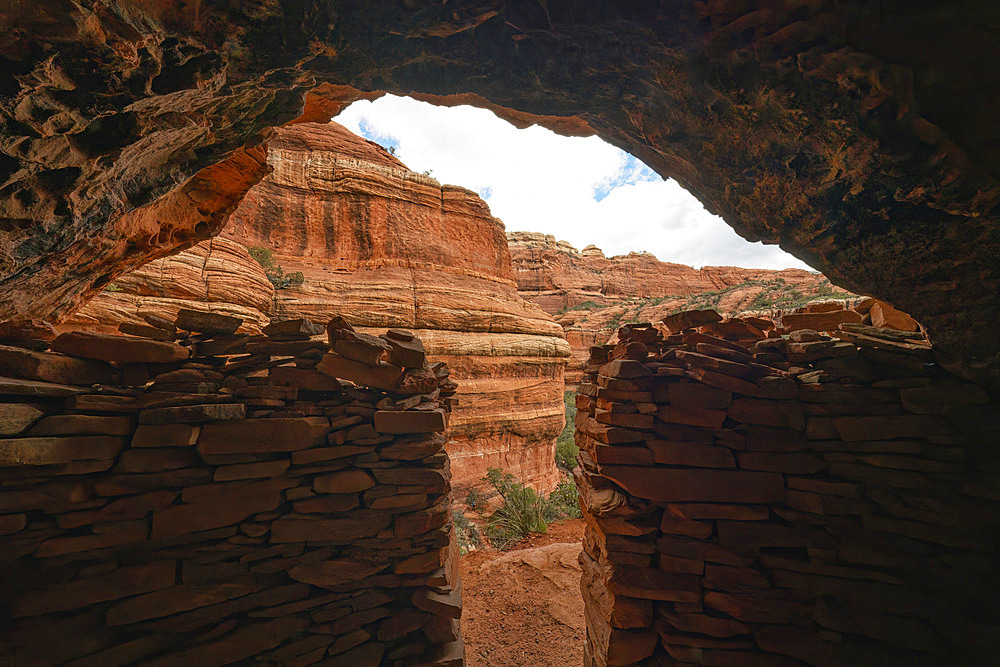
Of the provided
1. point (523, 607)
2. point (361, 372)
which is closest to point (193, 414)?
point (361, 372)

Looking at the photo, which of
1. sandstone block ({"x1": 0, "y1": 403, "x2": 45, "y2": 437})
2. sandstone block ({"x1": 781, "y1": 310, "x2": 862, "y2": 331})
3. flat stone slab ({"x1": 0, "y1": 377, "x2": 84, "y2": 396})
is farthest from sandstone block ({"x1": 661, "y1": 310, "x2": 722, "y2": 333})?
sandstone block ({"x1": 0, "y1": 403, "x2": 45, "y2": 437})

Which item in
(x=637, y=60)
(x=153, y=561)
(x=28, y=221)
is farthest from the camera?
(x=637, y=60)

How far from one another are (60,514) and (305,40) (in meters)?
3.23

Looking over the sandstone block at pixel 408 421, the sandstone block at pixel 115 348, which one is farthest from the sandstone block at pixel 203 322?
the sandstone block at pixel 408 421

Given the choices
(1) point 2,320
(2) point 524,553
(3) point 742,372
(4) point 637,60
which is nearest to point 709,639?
(3) point 742,372

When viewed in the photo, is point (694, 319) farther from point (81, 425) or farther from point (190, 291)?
point (190, 291)

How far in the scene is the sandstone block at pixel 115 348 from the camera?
2.47m

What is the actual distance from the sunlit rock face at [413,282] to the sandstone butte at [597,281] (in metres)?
17.0

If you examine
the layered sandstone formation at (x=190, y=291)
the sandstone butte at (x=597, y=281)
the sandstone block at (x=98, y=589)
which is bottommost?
the sandstone block at (x=98, y=589)

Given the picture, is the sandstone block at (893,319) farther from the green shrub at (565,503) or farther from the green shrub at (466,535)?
the green shrub at (466,535)

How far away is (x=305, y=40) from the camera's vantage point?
85.7 inches

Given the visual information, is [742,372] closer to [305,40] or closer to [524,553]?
[305,40]

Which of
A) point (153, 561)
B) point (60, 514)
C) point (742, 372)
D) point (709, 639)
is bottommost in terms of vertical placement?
point (709, 639)

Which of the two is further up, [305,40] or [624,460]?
[305,40]
